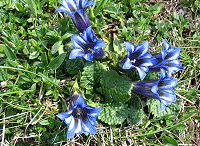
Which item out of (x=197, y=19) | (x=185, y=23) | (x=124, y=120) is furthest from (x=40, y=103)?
(x=197, y=19)

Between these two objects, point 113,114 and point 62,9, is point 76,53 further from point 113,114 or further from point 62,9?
point 113,114

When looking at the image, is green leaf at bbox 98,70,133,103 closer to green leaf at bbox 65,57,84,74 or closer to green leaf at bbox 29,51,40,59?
green leaf at bbox 65,57,84,74

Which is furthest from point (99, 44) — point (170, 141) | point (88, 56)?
point (170, 141)

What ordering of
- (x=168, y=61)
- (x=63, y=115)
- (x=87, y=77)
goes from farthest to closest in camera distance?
(x=87, y=77), (x=168, y=61), (x=63, y=115)

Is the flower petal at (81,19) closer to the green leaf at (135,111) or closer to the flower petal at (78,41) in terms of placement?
the flower petal at (78,41)

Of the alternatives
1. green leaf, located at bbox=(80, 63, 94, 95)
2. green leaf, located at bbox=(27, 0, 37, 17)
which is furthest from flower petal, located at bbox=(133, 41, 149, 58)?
green leaf, located at bbox=(27, 0, 37, 17)
